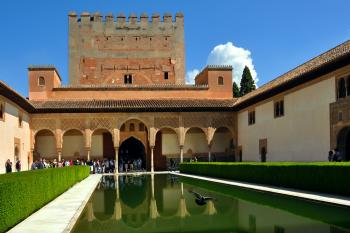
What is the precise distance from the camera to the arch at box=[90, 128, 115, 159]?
91.1ft

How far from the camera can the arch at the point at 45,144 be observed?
2686cm

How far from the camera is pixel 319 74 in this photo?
15.8 meters

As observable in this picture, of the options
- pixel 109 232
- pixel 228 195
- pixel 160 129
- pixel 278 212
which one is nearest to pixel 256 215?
pixel 278 212

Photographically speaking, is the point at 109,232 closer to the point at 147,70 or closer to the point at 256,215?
the point at 256,215

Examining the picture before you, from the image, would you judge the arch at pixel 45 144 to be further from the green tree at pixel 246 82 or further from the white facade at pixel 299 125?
the green tree at pixel 246 82

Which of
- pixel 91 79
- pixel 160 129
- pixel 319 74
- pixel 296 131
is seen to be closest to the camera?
pixel 319 74

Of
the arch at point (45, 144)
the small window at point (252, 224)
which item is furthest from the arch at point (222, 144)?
the small window at point (252, 224)

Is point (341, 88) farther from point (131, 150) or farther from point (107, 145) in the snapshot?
point (131, 150)

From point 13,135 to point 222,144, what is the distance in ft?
44.4

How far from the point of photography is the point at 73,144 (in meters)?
27.4

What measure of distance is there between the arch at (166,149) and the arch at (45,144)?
21.5 ft

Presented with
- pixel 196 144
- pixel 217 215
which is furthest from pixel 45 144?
pixel 217 215

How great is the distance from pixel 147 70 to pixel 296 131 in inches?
716

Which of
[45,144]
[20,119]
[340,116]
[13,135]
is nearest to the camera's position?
[340,116]
